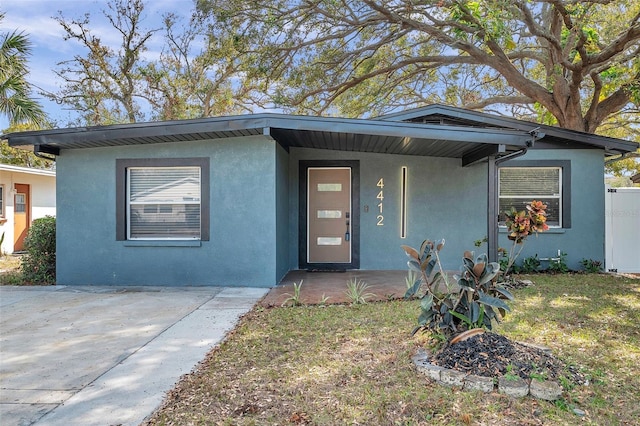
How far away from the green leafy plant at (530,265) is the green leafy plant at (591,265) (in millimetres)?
970

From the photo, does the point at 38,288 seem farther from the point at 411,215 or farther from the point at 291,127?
the point at 411,215

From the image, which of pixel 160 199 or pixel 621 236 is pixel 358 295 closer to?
pixel 160 199

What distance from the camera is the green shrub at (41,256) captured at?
23.9 feet

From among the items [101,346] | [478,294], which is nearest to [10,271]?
[101,346]

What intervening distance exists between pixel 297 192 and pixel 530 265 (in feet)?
16.3

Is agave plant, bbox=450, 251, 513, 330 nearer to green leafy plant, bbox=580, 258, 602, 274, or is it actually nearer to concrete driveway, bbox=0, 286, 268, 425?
concrete driveway, bbox=0, 286, 268, 425

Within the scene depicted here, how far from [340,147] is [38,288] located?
227 inches

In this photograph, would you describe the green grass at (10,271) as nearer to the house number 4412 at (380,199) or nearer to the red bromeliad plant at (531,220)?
the house number 4412 at (380,199)

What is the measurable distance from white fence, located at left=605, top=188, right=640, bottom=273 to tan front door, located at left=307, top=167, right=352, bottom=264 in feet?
18.1

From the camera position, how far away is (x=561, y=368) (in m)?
3.07

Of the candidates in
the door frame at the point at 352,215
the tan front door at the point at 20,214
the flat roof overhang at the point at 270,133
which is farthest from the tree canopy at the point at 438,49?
the tan front door at the point at 20,214

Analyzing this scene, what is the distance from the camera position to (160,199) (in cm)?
689

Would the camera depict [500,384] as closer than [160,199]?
Yes

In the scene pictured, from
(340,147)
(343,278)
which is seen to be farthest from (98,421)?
(340,147)
